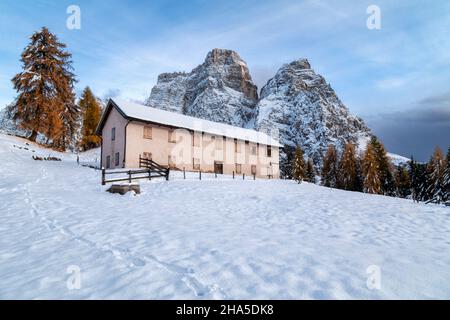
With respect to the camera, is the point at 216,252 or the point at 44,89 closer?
the point at 216,252

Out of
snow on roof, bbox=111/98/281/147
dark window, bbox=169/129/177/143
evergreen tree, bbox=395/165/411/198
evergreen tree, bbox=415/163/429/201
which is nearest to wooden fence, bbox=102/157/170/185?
dark window, bbox=169/129/177/143

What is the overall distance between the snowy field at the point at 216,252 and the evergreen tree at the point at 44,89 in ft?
100

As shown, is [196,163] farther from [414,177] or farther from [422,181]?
[414,177]

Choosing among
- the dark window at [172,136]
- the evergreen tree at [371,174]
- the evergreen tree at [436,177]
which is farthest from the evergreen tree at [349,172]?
the dark window at [172,136]

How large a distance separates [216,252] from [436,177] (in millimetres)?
52693

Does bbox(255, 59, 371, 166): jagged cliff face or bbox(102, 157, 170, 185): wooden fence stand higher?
bbox(255, 59, 371, 166): jagged cliff face

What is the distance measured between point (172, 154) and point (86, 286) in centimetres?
2611

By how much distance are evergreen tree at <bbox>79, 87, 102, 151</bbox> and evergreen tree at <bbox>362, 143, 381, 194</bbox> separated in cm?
5063

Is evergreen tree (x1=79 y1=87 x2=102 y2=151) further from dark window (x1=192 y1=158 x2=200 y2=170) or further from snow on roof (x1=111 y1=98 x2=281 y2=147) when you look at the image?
Result: dark window (x1=192 y1=158 x2=200 y2=170)

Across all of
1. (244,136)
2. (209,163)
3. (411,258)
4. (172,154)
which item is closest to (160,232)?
(411,258)

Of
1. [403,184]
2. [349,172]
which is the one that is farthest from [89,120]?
[403,184]

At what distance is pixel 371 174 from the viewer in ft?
143

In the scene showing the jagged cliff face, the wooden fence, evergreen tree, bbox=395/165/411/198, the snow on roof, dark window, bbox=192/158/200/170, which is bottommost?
evergreen tree, bbox=395/165/411/198

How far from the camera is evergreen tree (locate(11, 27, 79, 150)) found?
34312 mm
